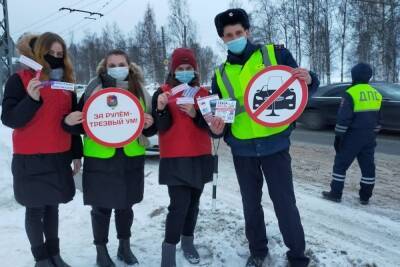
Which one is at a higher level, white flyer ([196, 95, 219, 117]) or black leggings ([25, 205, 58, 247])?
white flyer ([196, 95, 219, 117])

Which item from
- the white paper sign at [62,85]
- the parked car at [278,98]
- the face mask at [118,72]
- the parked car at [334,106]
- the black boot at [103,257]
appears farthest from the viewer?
the parked car at [334,106]

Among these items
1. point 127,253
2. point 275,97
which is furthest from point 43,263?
point 275,97

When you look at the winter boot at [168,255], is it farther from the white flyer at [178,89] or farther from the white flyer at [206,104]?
the white flyer at [178,89]

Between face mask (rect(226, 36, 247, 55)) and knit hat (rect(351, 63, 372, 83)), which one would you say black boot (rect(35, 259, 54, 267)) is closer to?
face mask (rect(226, 36, 247, 55))

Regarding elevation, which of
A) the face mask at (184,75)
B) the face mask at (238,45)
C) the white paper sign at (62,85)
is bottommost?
the white paper sign at (62,85)

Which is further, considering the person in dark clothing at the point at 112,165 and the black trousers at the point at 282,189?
the person in dark clothing at the point at 112,165

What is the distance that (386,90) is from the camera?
11148mm

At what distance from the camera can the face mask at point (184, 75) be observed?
340cm

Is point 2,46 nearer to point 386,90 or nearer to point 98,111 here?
point 386,90

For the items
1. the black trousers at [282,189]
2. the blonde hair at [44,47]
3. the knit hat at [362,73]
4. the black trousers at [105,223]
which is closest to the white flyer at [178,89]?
the black trousers at [282,189]

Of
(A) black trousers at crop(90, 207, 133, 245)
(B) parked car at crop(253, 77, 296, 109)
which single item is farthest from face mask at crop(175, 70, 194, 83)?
(A) black trousers at crop(90, 207, 133, 245)

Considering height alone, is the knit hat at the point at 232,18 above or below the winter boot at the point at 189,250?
above

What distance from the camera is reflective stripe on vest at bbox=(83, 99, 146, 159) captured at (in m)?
3.26

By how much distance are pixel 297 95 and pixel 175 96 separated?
100 cm
